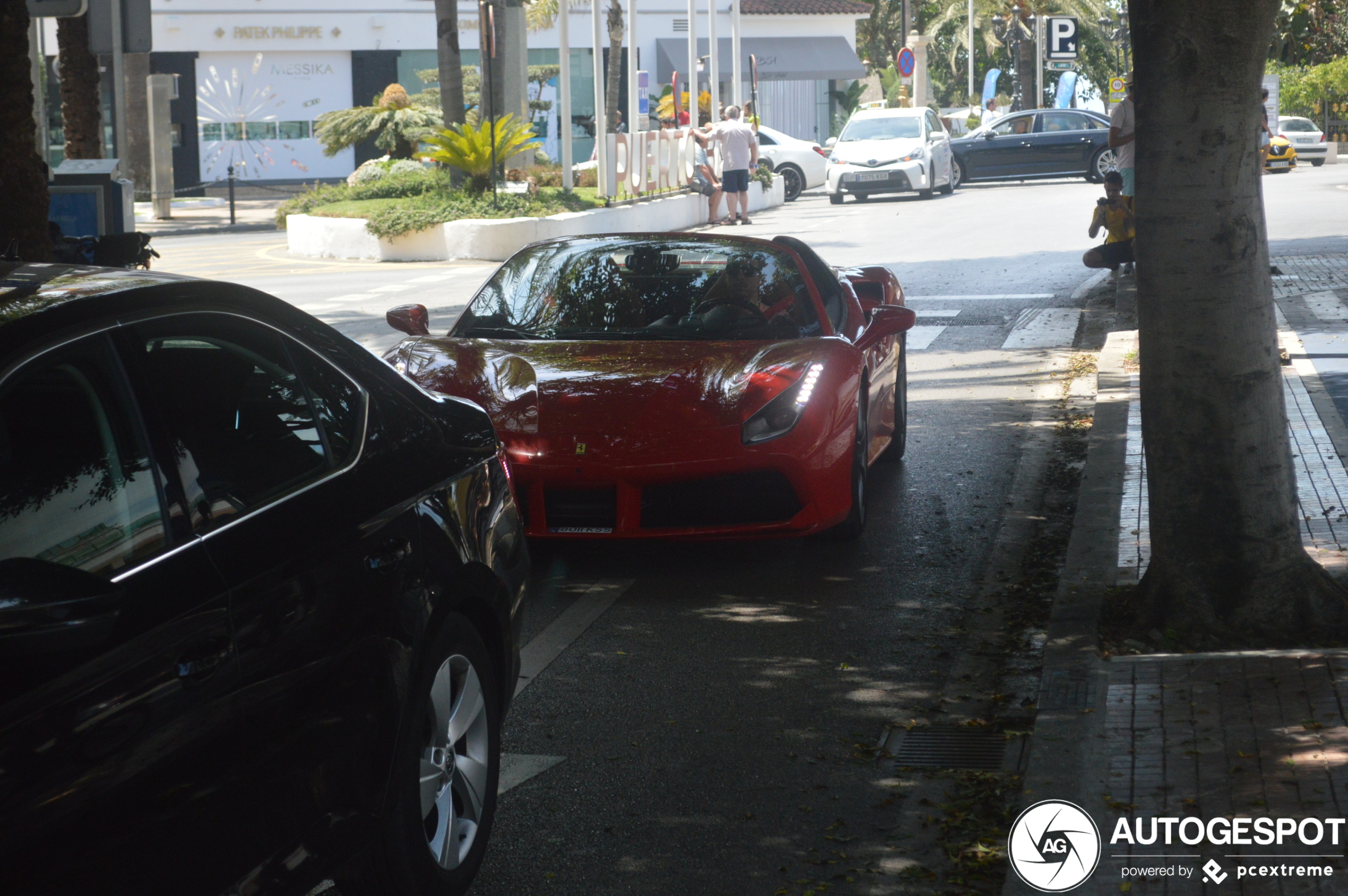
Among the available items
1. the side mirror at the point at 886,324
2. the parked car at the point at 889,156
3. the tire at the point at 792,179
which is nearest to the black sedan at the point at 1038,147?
the parked car at the point at 889,156

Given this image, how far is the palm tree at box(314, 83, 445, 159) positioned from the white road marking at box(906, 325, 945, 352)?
2219 centimetres

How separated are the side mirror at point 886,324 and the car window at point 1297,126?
4001 cm

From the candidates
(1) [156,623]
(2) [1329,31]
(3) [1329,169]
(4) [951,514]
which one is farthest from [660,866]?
(3) [1329,169]

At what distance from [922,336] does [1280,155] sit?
29.5 metres

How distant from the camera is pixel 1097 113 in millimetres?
35594

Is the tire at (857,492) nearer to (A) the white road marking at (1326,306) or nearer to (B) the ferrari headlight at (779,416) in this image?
(B) the ferrari headlight at (779,416)

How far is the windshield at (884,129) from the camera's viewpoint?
32594mm

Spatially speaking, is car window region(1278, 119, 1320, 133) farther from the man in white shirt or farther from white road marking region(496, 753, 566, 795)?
white road marking region(496, 753, 566, 795)

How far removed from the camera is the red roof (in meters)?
54.0

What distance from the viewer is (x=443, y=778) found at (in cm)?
354

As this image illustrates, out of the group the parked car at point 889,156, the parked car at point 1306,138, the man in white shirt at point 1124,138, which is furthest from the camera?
the parked car at point 1306,138

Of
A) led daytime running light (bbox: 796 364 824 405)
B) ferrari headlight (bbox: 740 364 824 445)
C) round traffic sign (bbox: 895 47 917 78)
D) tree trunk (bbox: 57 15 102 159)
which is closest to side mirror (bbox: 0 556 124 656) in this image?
ferrari headlight (bbox: 740 364 824 445)

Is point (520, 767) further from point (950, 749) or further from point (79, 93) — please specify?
point (79, 93)

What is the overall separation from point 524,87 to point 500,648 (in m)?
26.0
